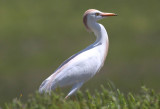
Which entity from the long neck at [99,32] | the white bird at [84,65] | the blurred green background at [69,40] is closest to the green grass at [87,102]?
the white bird at [84,65]

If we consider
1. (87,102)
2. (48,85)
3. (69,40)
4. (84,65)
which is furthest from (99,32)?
(69,40)

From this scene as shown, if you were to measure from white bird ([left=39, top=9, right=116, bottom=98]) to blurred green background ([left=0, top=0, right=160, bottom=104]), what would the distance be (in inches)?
294

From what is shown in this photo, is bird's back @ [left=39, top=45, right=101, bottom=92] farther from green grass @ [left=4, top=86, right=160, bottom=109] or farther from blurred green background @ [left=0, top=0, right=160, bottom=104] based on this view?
blurred green background @ [left=0, top=0, right=160, bottom=104]

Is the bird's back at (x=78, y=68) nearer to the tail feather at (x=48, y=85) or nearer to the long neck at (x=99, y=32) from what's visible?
the tail feather at (x=48, y=85)

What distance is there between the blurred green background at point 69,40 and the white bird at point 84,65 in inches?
294

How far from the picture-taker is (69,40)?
62.4 feet

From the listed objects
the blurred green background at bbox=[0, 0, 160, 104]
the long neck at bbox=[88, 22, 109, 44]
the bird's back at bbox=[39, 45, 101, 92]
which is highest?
the long neck at bbox=[88, 22, 109, 44]

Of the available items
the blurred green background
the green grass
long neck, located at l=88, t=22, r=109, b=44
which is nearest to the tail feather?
long neck, located at l=88, t=22, r=109, b=44

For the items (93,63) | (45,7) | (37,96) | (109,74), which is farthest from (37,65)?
(37,96)

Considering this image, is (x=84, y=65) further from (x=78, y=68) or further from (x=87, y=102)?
(x=87, y=102)

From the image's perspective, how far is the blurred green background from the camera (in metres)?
16.8

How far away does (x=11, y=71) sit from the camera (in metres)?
17.8

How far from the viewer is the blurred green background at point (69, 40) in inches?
661

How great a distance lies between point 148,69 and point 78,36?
2873 millimetres
